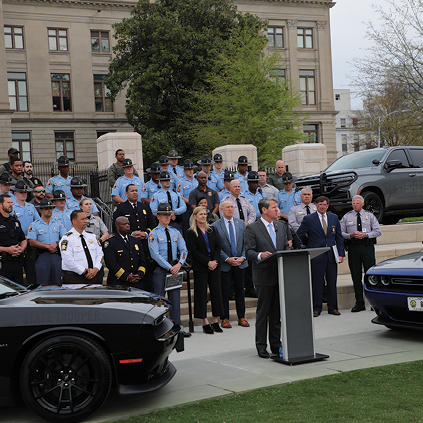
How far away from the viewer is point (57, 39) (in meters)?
45.4

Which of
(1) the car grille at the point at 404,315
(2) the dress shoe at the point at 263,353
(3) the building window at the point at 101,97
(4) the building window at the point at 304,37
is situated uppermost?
(4) the building window at the point at 304,37

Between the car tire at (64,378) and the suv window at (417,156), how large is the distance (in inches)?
459

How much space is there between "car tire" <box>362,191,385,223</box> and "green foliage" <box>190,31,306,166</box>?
18.1 meters

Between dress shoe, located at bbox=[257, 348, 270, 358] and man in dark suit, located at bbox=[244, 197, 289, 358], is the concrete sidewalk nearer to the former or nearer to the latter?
dress shoe, located at bbox=[257, 348, 270, 358]

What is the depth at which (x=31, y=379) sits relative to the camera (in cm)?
482

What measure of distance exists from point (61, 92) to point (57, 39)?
4249mm

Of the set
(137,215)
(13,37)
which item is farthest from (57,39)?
(137,215)

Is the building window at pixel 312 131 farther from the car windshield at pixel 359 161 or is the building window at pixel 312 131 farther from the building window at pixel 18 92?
the car windshield at pixel 359 161

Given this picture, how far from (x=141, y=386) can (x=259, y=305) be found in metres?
2.33

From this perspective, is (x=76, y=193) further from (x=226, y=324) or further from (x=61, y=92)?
(x=61, y=92)

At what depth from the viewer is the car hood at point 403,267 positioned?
286 inches

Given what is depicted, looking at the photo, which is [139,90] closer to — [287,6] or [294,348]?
[287,6]

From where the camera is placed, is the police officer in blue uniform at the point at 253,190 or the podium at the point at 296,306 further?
the police officer in blue uniform at the point at 253,190

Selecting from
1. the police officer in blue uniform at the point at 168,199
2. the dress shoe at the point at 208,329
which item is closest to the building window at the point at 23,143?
the police officer in blue uniform at the point at 168,199
